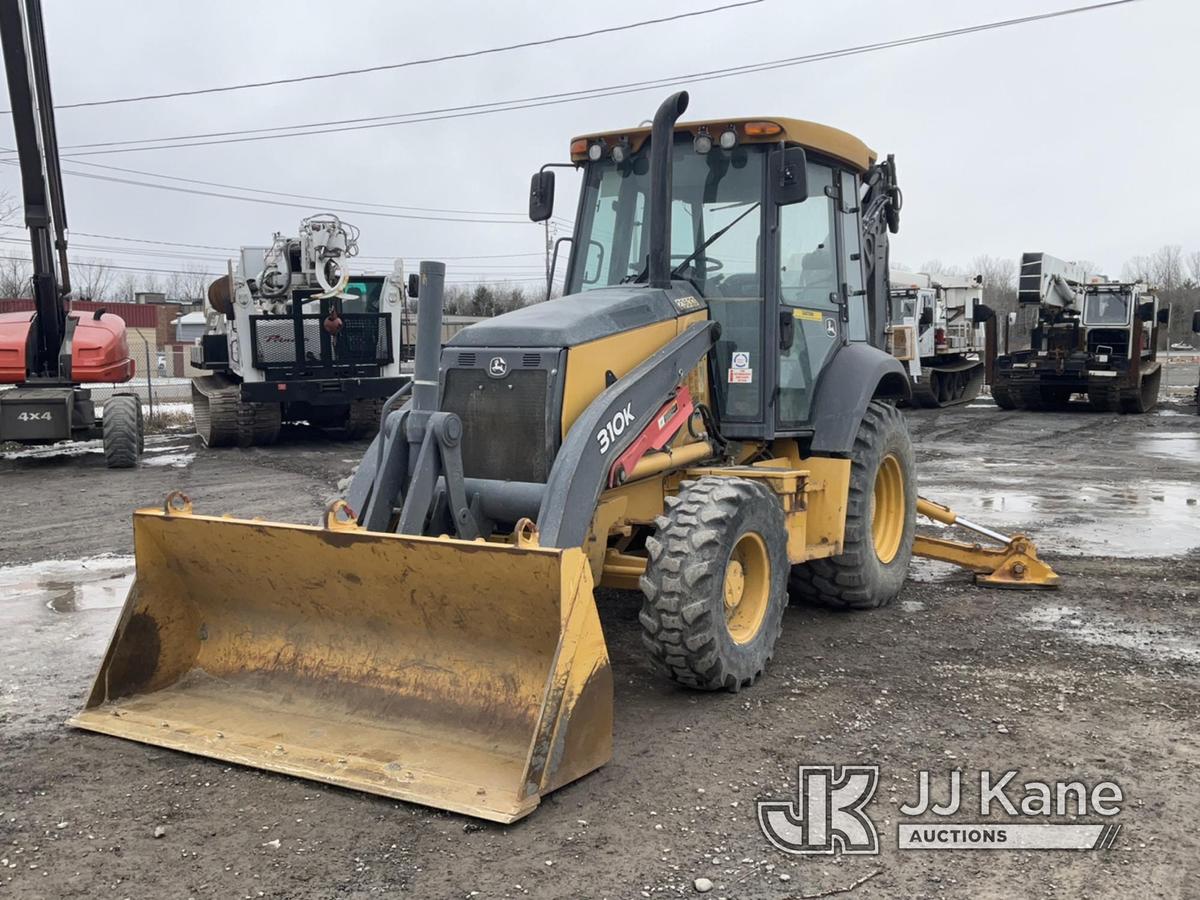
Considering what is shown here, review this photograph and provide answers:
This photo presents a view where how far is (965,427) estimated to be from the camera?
66.8 feet

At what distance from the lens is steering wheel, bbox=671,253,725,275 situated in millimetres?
5633

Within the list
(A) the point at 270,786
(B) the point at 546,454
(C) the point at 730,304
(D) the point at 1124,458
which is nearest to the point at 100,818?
(A) the point at 270,786

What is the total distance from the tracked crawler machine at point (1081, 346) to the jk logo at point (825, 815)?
20796mm

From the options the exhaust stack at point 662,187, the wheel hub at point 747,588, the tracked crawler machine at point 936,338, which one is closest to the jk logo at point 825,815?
the wheel hub at point 747,588

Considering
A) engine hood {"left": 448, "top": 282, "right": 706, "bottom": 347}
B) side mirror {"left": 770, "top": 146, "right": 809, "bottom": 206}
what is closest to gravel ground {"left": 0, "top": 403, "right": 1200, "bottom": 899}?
engine hood {"left": 448, "top": 282, "right": 706, "bottom": 347}

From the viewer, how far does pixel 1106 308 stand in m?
23.9

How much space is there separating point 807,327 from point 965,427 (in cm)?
1560

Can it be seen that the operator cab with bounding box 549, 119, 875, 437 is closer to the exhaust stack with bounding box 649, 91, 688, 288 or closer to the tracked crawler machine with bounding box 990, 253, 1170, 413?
the exhaust stack with bounding box 649, 91, 688, 288

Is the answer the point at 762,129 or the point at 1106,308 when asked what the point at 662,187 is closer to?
the point at 762,129

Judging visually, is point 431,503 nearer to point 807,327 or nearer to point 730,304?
point 730,304

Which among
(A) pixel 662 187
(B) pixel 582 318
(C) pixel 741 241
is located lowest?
(B) pixel 582 318

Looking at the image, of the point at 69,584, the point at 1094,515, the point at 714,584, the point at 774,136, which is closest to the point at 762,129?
the point at 774,136

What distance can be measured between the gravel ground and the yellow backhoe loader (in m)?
0.18

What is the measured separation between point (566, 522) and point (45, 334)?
1165 centimetres
